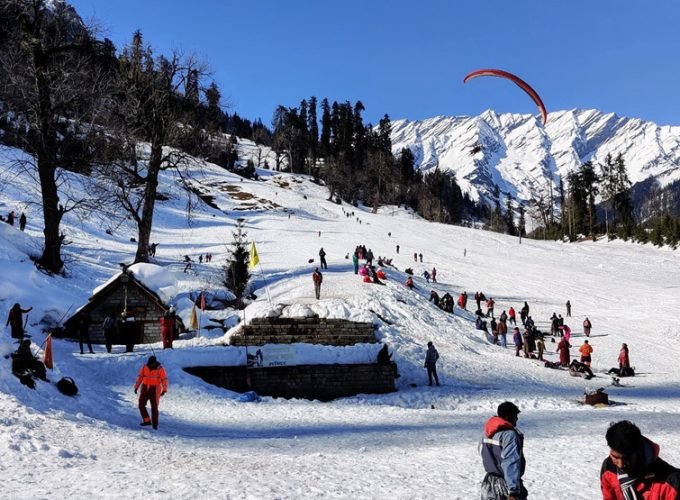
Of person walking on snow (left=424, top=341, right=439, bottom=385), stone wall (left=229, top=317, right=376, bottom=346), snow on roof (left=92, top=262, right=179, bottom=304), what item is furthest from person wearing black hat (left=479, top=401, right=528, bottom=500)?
snow on roof (left=92, top=262, right=179, bottom=304)

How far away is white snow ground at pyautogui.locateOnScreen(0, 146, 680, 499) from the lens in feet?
22.9

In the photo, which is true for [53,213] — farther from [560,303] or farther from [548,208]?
[548,208]

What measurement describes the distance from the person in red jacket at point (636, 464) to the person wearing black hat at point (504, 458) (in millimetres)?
1159

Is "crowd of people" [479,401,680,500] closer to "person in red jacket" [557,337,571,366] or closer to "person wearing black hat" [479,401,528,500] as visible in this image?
"person wearing black hat" [479,401,528,500]

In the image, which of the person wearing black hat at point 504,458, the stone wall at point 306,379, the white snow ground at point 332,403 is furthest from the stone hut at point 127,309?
the person wearing black hat at point 504,458

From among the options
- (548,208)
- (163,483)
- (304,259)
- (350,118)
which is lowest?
(163,483)

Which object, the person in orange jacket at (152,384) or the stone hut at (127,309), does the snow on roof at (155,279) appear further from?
the person in orange jacket at (152,384)

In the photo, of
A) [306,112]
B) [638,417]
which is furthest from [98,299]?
[306,112]

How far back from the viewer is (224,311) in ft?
80.3

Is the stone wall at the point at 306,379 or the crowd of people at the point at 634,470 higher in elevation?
the crowd of people at the point at 634,470

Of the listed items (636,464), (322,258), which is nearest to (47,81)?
(322,258)

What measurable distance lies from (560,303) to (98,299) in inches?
1092

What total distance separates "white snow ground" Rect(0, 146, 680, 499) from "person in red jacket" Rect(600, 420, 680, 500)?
12.4 ft

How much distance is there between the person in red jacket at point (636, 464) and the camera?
3113 millimetres
